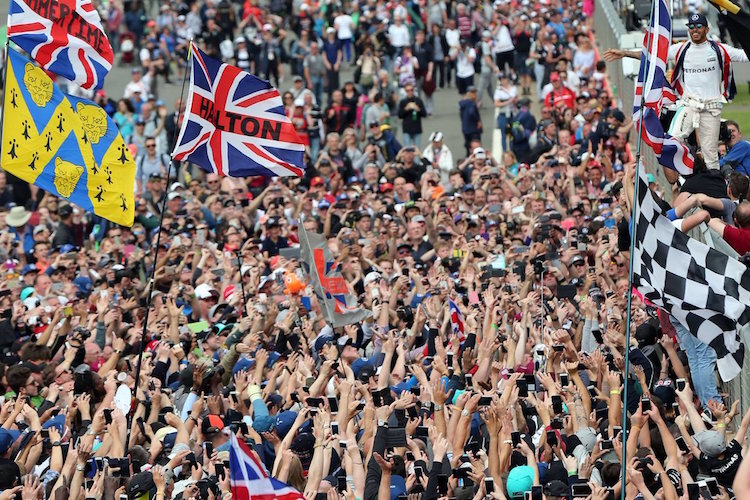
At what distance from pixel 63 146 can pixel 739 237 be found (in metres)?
5.46

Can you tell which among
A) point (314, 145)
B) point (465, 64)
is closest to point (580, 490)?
point (314, 145)

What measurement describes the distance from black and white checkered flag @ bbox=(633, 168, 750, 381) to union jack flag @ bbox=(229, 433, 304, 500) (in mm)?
3225

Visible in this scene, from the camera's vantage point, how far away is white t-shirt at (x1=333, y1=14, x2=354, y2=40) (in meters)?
32.9

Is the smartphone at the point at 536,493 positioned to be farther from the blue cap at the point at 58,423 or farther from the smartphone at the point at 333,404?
the blue cap at the point at 58,423

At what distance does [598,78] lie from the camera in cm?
2511

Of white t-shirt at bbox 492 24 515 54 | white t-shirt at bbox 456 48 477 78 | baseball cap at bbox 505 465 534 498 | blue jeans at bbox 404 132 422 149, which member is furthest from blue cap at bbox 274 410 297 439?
white t-shirt at bbox 456 48 477 78

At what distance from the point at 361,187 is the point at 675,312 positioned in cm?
1239

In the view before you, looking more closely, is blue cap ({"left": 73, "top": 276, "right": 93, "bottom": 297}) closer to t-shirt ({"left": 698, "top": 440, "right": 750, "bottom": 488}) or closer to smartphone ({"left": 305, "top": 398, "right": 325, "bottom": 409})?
smartphone ({"left": 305, "top": 398, "right": 325, "bottom": 409})

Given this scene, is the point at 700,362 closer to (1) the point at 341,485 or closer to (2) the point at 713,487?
(2) the point at 713,487

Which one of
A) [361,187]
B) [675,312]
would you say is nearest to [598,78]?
[361,187]

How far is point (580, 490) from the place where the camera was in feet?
29.7

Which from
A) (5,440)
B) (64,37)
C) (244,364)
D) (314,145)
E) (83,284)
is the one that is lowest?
(83,284)

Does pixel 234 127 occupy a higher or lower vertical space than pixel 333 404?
higher

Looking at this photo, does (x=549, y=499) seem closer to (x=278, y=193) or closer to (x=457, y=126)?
(x=278, y=193)
